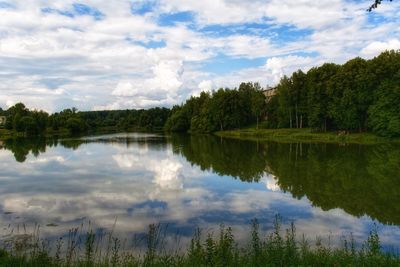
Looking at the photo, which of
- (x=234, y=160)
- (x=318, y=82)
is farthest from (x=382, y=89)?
(x=234, y=160)

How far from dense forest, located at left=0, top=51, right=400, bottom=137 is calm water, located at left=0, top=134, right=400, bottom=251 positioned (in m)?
25.7

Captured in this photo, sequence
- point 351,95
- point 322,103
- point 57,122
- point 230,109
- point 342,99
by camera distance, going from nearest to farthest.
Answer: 1. point 351,95
2. point 342,99
3. point 322,103
4. point 230,109
5. point 57,122

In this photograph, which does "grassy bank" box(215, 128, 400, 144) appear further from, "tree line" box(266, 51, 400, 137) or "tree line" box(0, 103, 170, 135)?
"tree line" box(0, 103, 170, 135)

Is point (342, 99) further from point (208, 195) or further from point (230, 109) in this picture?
A: point (208, 195)

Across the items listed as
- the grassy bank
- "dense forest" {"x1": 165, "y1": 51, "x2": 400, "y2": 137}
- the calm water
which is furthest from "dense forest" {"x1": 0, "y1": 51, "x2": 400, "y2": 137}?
the calm water

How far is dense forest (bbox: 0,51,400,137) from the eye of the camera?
2347 inches

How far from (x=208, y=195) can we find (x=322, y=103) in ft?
170

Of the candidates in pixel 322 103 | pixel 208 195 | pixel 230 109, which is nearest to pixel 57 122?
pixel 230 109

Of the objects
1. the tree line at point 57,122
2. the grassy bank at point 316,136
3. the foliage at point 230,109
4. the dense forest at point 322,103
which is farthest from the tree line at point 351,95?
the tree line at point 57,122

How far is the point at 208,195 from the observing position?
74.8ft

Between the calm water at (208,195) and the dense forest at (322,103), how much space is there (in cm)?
2571

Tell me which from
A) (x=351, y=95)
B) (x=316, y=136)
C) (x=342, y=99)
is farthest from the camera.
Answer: (x=316, y=136)

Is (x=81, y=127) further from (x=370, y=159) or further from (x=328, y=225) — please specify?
(x=328, y=225)

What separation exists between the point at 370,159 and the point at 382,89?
26620 millimetres
